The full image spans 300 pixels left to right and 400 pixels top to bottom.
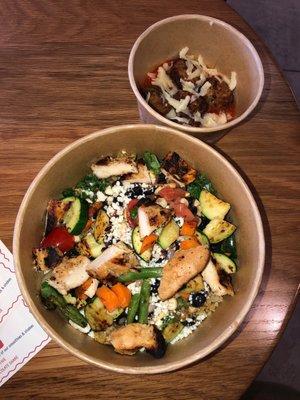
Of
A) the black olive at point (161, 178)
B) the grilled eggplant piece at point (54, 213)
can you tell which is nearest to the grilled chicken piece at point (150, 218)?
the black olive at point (161, 178)

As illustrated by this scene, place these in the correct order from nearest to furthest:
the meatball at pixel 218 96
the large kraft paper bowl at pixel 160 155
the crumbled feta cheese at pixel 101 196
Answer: the large kraft paper bowl at pixel 160 155, the crumbled feta cheese at pixel 101 196, the meatball at pixel 218 96

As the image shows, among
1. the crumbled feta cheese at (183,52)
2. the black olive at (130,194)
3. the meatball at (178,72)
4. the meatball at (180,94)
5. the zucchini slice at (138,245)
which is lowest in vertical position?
the zucchini slice at (138,245)

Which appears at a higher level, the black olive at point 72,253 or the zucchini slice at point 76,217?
the zucchini slice at point 76,217

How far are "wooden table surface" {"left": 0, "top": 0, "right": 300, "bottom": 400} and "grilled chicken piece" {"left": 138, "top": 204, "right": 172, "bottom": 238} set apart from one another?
383 millimetres

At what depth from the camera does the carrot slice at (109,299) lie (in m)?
1.23

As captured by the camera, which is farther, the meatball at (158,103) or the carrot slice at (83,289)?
the meatball at (158,103)

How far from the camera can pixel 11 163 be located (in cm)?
147

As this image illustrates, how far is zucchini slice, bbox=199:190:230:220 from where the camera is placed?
1.30m

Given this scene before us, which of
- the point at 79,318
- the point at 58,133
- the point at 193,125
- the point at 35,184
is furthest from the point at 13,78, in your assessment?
the point at 79,318

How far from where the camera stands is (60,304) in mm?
1246

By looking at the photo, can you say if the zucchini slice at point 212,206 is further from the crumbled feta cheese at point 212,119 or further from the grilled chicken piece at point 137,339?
the grilled chicken piece at point 137,339

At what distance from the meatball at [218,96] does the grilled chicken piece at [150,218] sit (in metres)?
0.37

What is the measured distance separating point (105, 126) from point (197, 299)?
621mm

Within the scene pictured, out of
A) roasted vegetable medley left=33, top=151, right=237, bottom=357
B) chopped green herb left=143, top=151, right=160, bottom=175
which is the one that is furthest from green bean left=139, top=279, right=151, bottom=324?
chopped green herb left=143, top=151, right=160, bottom=175
